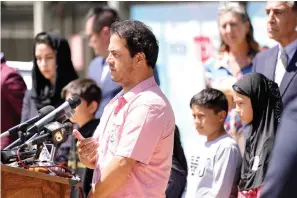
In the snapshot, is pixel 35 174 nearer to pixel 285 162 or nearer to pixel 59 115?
pixel 59 115

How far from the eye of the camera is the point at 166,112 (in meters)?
4.06

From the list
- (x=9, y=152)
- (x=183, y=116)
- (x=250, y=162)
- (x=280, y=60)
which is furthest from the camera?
(x=183, y=116)

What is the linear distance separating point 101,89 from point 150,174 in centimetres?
261

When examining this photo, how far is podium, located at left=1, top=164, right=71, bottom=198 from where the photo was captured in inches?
148

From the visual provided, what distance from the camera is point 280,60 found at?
19.2 feet

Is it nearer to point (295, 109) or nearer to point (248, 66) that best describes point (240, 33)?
point (248, 66)

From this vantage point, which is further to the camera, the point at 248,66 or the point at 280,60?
the point at 248,66

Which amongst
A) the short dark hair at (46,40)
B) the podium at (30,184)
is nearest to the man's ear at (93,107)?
the short dark hair at (46,40)

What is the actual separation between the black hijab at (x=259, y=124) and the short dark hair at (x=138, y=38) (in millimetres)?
1228

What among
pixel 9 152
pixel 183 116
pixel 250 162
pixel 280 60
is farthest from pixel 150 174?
pixel 183 116

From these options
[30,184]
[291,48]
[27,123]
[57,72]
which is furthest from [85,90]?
[30,184]

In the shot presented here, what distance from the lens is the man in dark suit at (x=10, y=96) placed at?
6.54 metres

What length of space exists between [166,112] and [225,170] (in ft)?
4.21

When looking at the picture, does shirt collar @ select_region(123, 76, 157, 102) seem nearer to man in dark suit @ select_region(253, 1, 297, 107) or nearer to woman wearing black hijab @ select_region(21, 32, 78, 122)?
man in dark suit @ select_region(253, 1, 297, 107)
